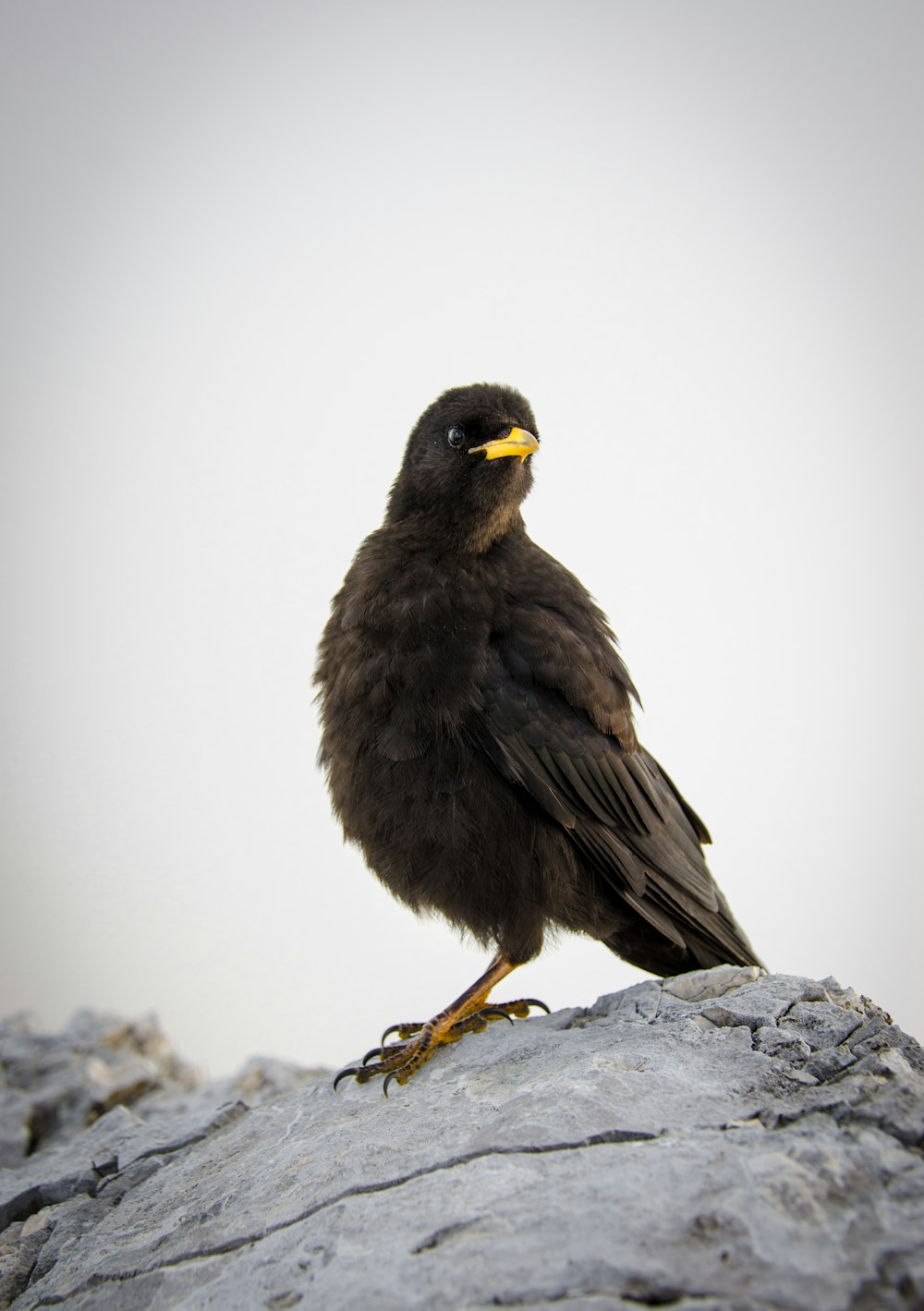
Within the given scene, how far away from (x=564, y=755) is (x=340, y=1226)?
6.63 feet

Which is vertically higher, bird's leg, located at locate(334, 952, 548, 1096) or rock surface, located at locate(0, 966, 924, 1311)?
bird's leg, located at locate(334, 952, 548, 1096)

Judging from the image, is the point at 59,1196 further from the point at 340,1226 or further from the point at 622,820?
the point at 622,820

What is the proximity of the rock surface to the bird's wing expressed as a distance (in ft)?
1.59

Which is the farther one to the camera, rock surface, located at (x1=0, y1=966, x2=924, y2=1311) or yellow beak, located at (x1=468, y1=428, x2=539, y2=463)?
yellow beak, located at (x1=468, y1=428, x2=539, y2=463)

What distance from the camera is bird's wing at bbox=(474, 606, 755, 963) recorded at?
422 cm

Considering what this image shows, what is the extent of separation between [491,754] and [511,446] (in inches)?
57.5

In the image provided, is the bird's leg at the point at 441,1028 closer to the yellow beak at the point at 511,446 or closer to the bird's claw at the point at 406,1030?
the bird's claw at the point at 406,1030

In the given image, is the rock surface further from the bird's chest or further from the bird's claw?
the bird's chest

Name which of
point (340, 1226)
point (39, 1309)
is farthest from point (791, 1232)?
point (39, 1309)

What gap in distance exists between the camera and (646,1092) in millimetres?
3055

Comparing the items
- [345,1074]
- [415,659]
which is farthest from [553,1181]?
[415,659]

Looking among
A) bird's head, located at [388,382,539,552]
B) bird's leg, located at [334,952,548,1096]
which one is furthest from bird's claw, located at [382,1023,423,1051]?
bird's head, located at [388,382,539,552]

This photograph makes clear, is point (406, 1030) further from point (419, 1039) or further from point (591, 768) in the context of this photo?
point (591, 768)

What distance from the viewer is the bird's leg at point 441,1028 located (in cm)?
409
